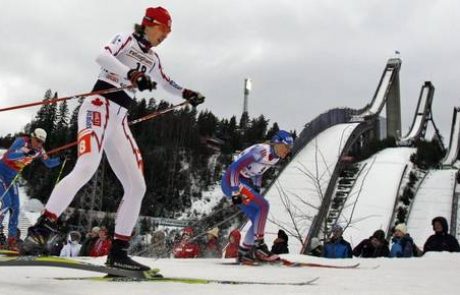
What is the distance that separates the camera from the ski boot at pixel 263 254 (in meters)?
6.77

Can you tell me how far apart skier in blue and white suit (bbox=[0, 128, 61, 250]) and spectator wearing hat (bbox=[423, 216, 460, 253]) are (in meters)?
5.57

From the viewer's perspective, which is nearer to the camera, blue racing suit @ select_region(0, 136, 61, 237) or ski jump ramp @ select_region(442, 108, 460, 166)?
blue racing suit @ select_region(0, 136, 61, 237)

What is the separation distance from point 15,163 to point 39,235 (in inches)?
165

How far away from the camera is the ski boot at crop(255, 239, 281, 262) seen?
6.77 m

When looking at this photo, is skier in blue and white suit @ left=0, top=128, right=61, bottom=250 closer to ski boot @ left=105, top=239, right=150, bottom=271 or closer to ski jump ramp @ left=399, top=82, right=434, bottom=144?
ski boot @ left=105, top=239, right=150, bottom=271

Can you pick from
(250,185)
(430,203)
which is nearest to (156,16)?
(250,185)

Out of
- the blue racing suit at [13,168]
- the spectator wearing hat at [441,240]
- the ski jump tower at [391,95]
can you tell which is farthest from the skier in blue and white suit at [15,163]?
the ski jump tower at [391,95]

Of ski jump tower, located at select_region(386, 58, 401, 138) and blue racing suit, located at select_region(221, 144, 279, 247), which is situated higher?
ski jump tower, located at select_region(386, 58, 401, 138)

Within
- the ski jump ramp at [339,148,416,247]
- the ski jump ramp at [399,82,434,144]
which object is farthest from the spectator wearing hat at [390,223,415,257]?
the ski jump ramp at [399,82,434,144]

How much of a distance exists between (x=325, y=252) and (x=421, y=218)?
44.7ft

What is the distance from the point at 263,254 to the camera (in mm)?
6855

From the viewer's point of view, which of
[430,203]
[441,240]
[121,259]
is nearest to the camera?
[121,259]

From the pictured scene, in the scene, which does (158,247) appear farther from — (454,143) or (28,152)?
(454,143)

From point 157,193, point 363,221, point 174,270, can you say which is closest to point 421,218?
point 363,221
